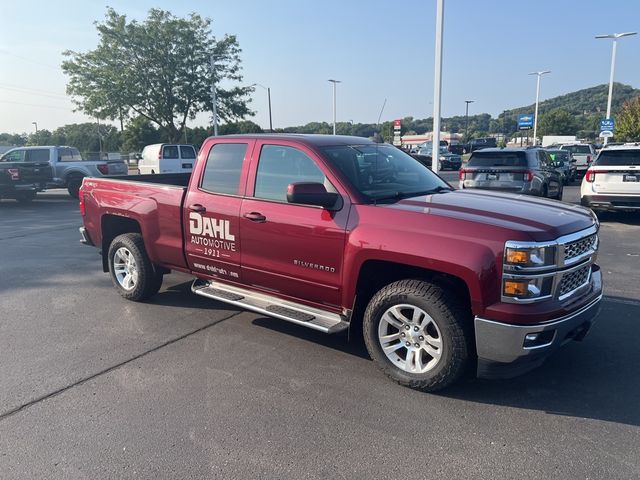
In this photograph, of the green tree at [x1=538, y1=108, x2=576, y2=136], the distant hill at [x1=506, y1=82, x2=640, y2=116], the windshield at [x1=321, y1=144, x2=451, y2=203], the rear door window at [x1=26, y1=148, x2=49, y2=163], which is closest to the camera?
the windshield at [x1=321, y1=144, x2=451, y2=203]

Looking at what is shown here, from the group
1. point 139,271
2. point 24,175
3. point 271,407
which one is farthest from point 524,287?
point 24,175

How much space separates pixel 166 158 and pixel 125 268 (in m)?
17.9

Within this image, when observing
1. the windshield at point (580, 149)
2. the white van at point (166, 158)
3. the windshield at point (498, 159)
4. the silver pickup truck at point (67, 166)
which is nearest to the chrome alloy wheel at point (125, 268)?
the windshield at point (498, 159)

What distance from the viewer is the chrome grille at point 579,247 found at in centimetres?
346

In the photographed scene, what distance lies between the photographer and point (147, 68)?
115 ft

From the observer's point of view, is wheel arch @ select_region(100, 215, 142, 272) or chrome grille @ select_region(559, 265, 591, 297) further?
wheel arch @ select_region(100, 215, 142, 272)

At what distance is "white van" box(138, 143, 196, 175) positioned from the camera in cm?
2280

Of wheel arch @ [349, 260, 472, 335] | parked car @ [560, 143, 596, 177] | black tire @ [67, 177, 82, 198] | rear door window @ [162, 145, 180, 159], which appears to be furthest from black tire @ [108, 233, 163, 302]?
parked car @ [560, 143, 596, 177]

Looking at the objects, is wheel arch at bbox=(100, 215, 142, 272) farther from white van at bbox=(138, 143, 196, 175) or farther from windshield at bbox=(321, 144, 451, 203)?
white van at bbox=(138, 143, 196, 175)

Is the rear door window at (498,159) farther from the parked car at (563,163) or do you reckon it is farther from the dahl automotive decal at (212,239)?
the parked car at (563,163)

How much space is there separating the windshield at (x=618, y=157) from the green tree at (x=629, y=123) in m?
27.7

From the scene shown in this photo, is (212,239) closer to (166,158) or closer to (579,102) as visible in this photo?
(166,158)

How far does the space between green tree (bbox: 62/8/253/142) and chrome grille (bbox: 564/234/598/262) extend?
34680 millimetres

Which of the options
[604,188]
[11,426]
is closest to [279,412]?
[11,426]
